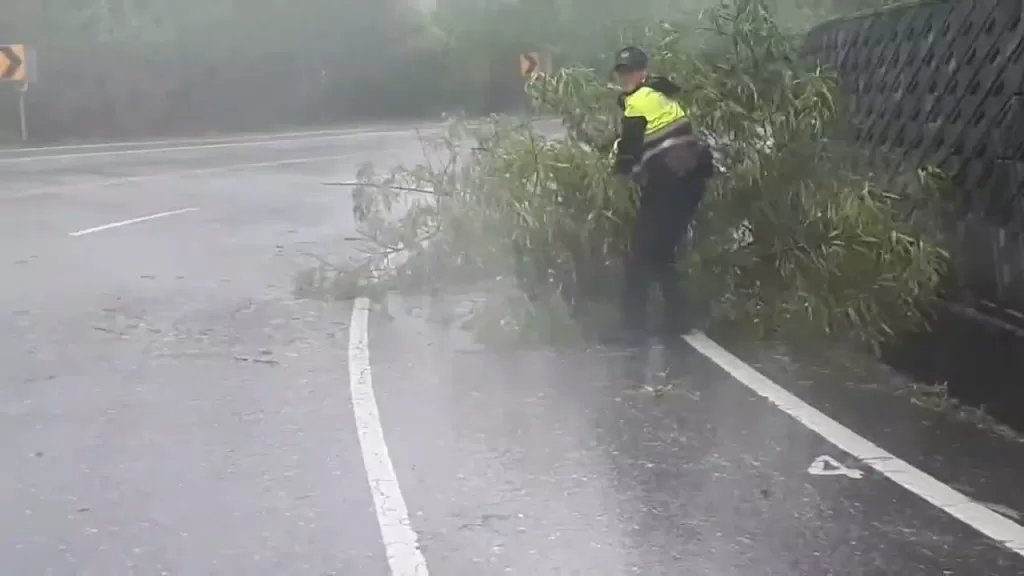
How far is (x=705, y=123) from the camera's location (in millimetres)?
9766

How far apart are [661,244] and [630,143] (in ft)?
2.29

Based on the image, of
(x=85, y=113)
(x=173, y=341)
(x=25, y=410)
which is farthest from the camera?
(x=85, y=113)

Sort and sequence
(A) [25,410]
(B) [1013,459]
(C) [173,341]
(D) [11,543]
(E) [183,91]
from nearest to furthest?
(D) [11,543] → (B) [1013,459] → (A) [25,410] → (C) [173,341] → (E) [183,91]

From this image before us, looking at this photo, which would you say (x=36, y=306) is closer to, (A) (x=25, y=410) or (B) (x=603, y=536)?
(A) (x=25, y=410)

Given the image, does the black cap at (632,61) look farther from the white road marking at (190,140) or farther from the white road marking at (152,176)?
the white road marking at (190,140)

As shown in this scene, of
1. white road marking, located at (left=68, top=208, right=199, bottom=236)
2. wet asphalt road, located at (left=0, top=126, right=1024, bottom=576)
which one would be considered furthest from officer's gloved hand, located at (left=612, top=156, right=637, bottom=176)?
white road marking, located at (left=68, top=208, right=199, bottom=236)

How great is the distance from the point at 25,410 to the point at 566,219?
3780 millimetres

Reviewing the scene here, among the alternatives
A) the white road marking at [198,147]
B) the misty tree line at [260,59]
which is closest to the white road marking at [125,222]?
the white road marking at [198,147]

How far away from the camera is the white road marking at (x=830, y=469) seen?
6.37 metres

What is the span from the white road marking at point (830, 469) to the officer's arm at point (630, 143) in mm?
2800

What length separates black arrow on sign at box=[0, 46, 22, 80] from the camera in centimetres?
2845

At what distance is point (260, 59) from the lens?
1451 inches

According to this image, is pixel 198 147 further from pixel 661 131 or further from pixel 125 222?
pixel 661 131

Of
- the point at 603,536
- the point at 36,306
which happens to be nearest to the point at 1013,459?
the point at 603,536
